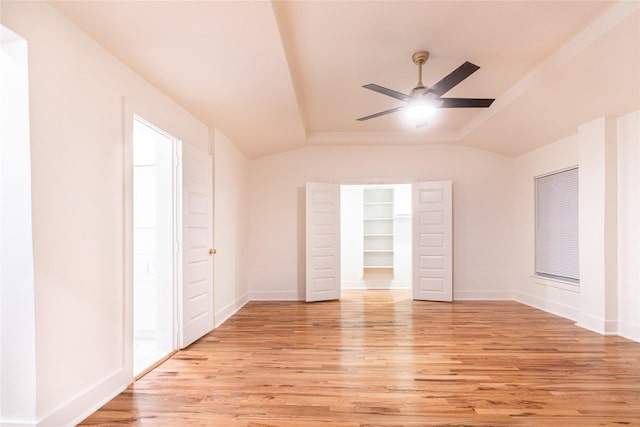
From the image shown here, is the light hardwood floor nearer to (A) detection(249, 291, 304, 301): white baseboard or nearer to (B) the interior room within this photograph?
(B) the interior room

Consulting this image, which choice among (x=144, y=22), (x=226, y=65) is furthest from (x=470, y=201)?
(x=144, y=22)

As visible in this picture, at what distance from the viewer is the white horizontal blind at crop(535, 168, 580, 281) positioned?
16.1 ft

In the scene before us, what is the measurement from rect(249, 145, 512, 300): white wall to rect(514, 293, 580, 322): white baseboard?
1.04 feet

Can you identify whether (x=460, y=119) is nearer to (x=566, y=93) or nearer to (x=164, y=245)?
(x=566, y=93)

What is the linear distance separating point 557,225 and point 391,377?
4.00m

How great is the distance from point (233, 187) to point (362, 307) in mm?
2900

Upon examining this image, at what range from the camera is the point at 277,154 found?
6.46 meters

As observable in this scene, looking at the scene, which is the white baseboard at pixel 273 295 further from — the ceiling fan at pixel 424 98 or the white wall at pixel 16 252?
the white wall at pixel 16 252

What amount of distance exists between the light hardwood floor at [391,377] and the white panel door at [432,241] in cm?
142

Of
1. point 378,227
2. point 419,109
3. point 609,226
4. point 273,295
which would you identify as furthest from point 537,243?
point 273,295

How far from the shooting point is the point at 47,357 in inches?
78.7

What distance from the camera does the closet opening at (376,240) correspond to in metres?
7.53

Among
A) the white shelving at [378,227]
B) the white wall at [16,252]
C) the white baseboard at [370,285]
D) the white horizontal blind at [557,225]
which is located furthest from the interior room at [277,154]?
the white shelving at [378,227]

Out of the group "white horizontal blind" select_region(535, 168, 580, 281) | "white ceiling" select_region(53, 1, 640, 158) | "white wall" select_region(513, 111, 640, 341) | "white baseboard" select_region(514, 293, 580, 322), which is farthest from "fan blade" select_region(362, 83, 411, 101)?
"white baseboard" select_region(514, 293, 580, 322)
